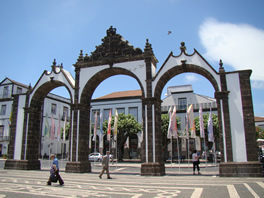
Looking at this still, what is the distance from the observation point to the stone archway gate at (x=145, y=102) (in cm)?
1249

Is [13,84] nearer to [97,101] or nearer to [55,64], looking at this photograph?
[97,101]

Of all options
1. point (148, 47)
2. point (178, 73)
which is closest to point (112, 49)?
point (148, 47)

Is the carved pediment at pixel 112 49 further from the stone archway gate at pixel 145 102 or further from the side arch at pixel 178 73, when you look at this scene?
the side arch at pixel 178 73

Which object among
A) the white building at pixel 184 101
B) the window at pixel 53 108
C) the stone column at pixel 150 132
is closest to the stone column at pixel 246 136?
the stone column at pixel 150 132

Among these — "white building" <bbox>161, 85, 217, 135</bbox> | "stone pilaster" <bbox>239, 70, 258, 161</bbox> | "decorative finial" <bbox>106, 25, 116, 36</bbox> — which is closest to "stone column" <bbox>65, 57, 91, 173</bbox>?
"decorative finial" <bbox>106, 25, 116, 36</bbox>

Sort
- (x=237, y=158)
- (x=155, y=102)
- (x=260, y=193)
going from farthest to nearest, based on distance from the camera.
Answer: (x=155, y=102) < (x=237, y=158) < (x=260, y=193)

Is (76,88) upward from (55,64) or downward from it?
downward

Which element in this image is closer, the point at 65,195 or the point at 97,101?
the point at 65,195

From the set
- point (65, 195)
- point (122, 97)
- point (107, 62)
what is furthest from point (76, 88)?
point (122, 97)

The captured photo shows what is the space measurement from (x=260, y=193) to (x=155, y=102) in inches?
306

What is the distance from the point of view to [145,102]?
14414 mm

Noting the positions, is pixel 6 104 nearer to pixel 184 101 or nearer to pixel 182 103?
pixel 182 103

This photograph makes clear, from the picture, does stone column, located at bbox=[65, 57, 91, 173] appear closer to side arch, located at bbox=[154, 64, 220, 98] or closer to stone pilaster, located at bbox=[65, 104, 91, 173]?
stone pilaster, located at bbox=[65, 104, 91, 173]

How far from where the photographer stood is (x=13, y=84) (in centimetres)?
3862
